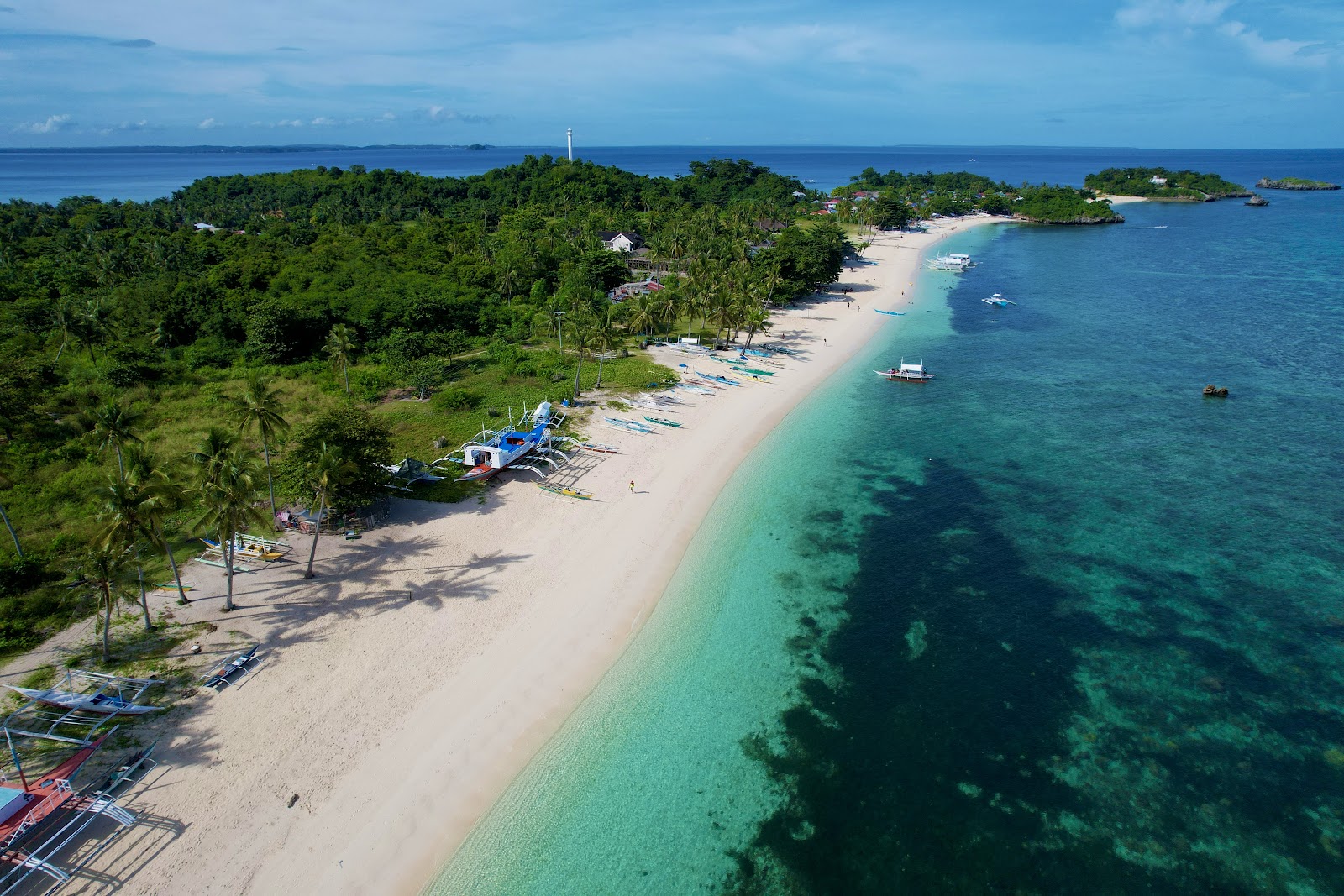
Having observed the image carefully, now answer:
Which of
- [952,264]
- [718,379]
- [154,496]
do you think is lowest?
[718,379]

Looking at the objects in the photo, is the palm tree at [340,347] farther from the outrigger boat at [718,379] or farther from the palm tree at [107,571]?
the palm tree at [107,571]

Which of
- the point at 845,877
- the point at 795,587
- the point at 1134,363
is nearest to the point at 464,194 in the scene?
the point at 1134,363

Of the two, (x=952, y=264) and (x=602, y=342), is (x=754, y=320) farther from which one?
(x=952, y=264)

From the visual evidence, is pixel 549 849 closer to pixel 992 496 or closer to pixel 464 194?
pixel 992 496

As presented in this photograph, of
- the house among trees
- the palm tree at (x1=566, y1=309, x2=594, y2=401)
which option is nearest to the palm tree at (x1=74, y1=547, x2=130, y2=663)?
the palm tree at (x1=566, y1=309, x2=594, y2=401)

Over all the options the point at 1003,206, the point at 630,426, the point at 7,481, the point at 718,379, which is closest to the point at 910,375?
the point at 718,379

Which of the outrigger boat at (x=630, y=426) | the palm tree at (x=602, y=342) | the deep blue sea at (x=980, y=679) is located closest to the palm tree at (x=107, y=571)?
the deep blue sea at (x=980, y=679)
